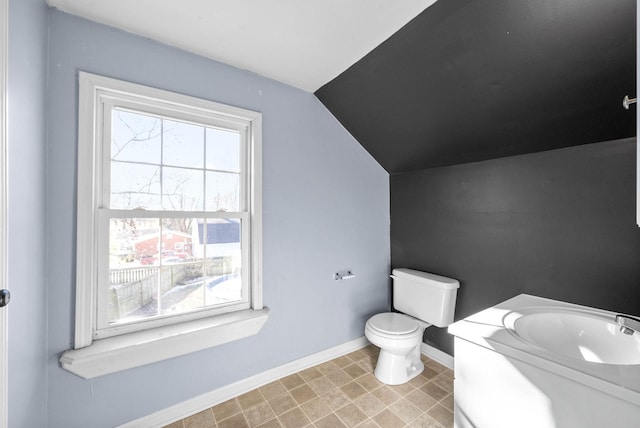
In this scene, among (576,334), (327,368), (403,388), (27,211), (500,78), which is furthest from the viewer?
(327,368)

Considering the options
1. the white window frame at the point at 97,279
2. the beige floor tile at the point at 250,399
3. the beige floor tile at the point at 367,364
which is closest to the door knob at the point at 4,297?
the white window frame at the point at 97,279

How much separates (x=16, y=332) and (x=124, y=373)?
597 mm

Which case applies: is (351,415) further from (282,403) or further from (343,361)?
(343,361)

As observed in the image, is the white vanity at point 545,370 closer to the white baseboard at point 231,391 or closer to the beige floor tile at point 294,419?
the beige floor tile at point 294,419

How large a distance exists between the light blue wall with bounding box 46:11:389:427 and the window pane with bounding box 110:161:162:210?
18 centimetres

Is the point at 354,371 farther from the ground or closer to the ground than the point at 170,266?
closer to the ground

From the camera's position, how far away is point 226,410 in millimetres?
1653

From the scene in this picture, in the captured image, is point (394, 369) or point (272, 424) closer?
point (272, 424)

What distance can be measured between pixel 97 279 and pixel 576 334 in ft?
7.89

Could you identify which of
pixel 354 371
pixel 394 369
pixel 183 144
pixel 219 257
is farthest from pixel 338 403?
pixel 183 144

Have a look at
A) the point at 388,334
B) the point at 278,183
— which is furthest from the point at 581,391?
the point at 278,183

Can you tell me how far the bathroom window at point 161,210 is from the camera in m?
1.38

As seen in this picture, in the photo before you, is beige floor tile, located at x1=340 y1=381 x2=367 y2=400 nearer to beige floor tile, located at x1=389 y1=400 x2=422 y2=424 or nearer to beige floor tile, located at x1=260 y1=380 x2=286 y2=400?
beige floor tile, located at x1=389 y1=400 x2=422 y2=424

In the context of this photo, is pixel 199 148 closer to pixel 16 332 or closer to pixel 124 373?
pixel 16 332
